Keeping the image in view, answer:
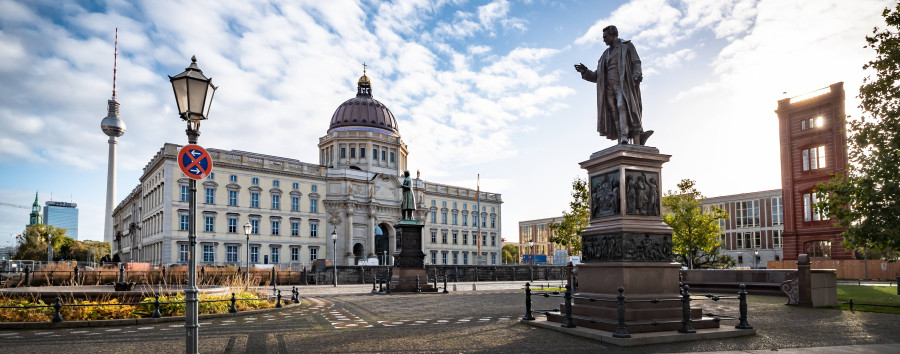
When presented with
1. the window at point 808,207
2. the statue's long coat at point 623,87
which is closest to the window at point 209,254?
the window at point 808,207

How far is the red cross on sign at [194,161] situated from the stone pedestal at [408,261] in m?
22.3

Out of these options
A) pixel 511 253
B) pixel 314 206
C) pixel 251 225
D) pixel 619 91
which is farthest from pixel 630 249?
A: pixel 511 253

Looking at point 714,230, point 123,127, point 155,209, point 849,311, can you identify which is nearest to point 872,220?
point 849,311

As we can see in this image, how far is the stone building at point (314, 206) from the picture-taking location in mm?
70125

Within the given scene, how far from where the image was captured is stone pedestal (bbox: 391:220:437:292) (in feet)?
97.6

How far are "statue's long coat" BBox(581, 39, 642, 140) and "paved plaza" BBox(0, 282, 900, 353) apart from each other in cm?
471

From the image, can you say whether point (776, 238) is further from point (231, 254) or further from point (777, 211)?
point (231, 254)

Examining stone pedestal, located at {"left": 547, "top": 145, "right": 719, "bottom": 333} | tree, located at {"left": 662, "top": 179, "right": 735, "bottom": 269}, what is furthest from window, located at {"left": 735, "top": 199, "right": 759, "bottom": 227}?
stone pedestal, located at {"left": 547, "top": 145, "right": 719, "bottom": 333}

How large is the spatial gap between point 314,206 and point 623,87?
2894 inches

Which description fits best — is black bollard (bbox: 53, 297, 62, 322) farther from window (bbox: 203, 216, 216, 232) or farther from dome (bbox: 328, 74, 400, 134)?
dome (bbox: 328, 74, 400, 134)

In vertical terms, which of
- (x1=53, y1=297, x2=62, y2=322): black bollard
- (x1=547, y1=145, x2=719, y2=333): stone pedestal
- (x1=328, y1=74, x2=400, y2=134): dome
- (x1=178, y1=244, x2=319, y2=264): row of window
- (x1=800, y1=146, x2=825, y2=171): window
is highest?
(x1=328, y1=74, x2=400, y2=134): dome

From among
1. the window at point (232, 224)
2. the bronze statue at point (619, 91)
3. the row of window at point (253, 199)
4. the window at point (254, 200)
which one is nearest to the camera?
the bronze statue at point (619, 91)

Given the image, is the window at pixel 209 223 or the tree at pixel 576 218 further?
the window at pixel 209 223

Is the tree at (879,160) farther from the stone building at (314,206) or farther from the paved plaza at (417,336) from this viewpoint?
the stone building at (314,206)
